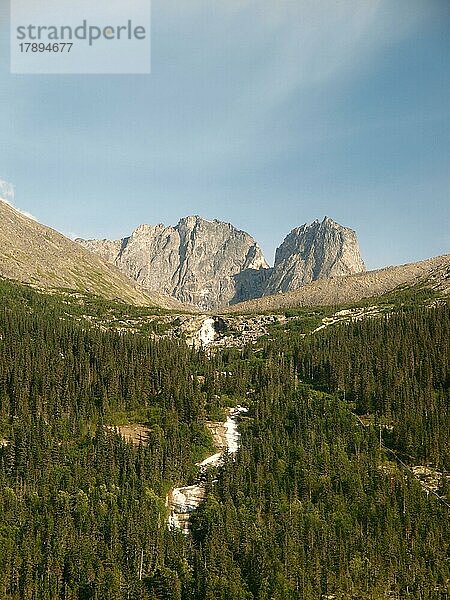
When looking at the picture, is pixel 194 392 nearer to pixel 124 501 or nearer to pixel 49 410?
pixel 49 410

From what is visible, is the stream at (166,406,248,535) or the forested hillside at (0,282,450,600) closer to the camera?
the forested hillside at (0,282,450,600)

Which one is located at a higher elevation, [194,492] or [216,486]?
[216,486]

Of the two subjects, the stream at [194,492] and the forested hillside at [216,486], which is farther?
the stream at [194,492]

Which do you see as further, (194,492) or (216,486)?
(194,492)
